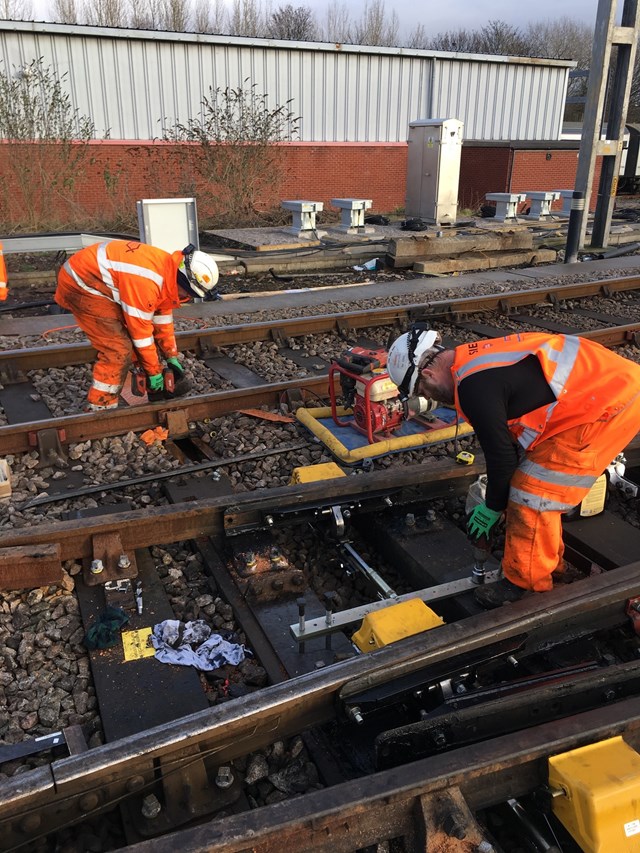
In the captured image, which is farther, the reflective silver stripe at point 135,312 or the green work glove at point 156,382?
the green work glove at point 156,382

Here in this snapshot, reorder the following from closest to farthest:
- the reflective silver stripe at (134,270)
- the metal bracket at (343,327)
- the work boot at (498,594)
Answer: the work boot at (498,594)
the reflective silver stripe at (134,270)
the metal bracket at (343,327)

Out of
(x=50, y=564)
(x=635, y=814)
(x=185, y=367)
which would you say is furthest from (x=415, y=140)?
(x=635, y=814)

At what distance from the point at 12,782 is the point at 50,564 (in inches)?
60.8

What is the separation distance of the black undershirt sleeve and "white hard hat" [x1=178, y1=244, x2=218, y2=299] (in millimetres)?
3378

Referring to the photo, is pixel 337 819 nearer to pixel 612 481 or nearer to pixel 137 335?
pixel 612 481

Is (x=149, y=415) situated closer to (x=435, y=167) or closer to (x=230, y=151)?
(x=435, y=167)

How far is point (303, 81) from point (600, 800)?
24.4m

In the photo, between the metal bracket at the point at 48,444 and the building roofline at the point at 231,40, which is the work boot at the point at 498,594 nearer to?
the metal bracket at the point at 48,444

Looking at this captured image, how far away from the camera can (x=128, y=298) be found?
605 centimetres

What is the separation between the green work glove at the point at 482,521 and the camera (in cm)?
379

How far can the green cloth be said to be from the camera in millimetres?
3559

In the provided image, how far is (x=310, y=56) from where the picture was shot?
76.3 feet

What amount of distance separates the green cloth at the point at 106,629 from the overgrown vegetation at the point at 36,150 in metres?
16.6

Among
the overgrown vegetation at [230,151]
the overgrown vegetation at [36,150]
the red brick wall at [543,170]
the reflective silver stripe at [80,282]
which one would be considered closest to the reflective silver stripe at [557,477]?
the reflective silver stripe at [80,282]
